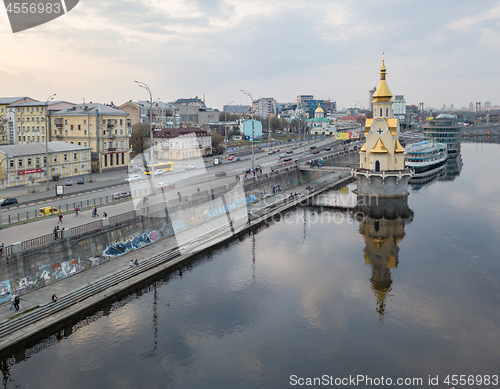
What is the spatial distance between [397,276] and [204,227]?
23841 millimetres

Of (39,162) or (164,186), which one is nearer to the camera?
(164,186)

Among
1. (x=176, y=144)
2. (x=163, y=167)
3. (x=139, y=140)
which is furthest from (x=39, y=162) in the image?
(x=139, y=140)

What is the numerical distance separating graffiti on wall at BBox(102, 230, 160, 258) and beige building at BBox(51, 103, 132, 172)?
3971 centimetres

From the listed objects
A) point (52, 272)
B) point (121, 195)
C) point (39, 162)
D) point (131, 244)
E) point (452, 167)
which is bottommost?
point (52, 272)

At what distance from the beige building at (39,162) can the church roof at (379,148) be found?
51.5 metres

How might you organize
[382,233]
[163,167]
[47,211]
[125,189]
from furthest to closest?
[163,167] < [125,189] < [382,233] < [47,211]

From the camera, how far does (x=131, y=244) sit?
42312 millimetres

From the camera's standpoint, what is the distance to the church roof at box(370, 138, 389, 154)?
75.7m

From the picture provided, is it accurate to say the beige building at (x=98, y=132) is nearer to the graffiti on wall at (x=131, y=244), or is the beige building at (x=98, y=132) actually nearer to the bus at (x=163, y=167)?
the bus at (x=163, y=167)

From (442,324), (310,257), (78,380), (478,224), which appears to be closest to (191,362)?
(78,380)

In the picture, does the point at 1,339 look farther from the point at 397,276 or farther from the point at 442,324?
the point at 397,276

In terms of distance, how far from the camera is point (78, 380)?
2503 cm

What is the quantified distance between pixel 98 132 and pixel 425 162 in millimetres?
82678

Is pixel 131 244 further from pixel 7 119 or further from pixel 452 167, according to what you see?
pixel 452 167
